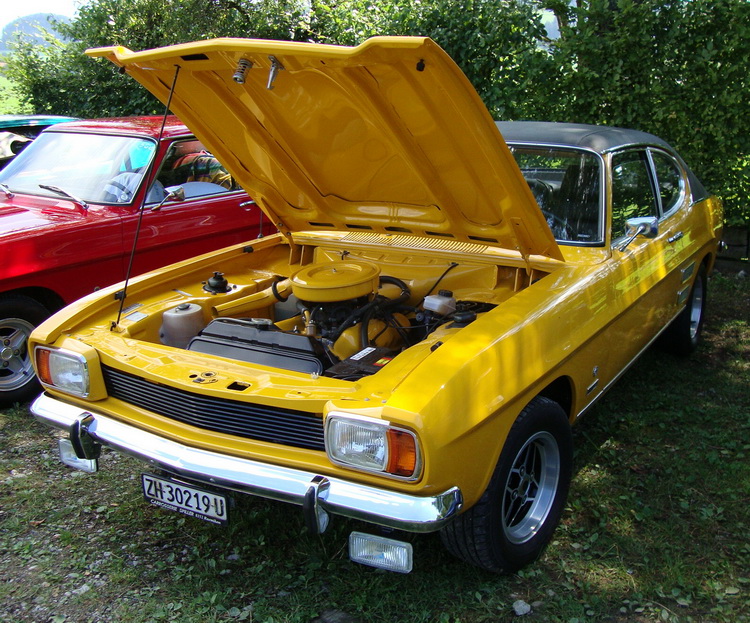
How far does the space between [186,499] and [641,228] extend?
2.49 metres

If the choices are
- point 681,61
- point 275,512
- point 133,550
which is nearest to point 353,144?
point 275,512

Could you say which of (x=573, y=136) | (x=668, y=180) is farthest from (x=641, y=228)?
(x=668, y=180)

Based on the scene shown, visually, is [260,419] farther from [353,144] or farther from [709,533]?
[709,533]

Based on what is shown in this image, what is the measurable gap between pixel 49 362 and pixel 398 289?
1.63m

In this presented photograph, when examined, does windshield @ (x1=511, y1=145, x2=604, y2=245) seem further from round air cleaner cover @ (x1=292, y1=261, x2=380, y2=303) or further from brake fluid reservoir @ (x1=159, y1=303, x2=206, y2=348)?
brake fluid reservoir @ (x1=159, y1=303, x2=206, y2=348)

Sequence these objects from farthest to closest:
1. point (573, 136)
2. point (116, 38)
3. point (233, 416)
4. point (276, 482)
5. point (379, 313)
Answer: point (116, 38)
point (573, 136)
point (379, 313)
point (233, 416)
point (276, 482)

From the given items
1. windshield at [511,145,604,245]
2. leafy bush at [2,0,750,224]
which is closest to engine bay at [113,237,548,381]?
windshield at [511,145,604,245]

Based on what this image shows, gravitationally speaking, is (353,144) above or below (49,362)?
above

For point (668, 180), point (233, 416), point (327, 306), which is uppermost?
point (668, 180)

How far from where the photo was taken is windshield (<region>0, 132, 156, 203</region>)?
194 inches

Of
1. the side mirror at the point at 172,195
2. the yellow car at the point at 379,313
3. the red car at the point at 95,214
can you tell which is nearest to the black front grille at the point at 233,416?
the yellow car at the point at 379,313

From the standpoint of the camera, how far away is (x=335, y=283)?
10.2 ft

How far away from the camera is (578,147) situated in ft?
11.7

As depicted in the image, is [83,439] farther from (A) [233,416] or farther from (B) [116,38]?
(B) [116,38]
